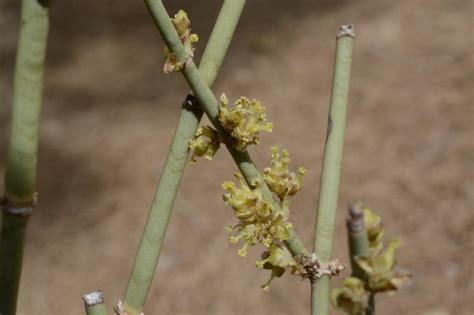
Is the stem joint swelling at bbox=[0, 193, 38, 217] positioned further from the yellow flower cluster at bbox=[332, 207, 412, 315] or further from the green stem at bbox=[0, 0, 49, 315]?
the yellow flower cluster at bbox=[332, 207, 412, 315]

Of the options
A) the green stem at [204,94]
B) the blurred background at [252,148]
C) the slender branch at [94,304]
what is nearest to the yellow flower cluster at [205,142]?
the green stem at [204,94]

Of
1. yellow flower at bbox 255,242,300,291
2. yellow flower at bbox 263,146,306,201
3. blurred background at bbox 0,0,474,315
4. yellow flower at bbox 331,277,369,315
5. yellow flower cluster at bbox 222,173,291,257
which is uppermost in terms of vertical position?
blurred background at bbox 0,0,474,315

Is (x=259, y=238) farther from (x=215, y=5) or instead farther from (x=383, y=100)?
(x=215, y=5)

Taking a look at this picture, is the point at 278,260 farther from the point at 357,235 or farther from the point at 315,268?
the point at 357,235

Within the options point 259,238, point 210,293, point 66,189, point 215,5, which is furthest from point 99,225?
point 259,238

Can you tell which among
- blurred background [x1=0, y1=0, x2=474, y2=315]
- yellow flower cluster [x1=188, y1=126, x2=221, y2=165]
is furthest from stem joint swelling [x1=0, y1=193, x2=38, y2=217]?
blurred background [x1=0, y1=0, x2=474, y2=315]

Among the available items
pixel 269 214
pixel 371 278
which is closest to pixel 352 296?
pixel 371 278

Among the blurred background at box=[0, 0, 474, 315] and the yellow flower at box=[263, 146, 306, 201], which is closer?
the yellow flower at box=[263, 146, 306, 201]
